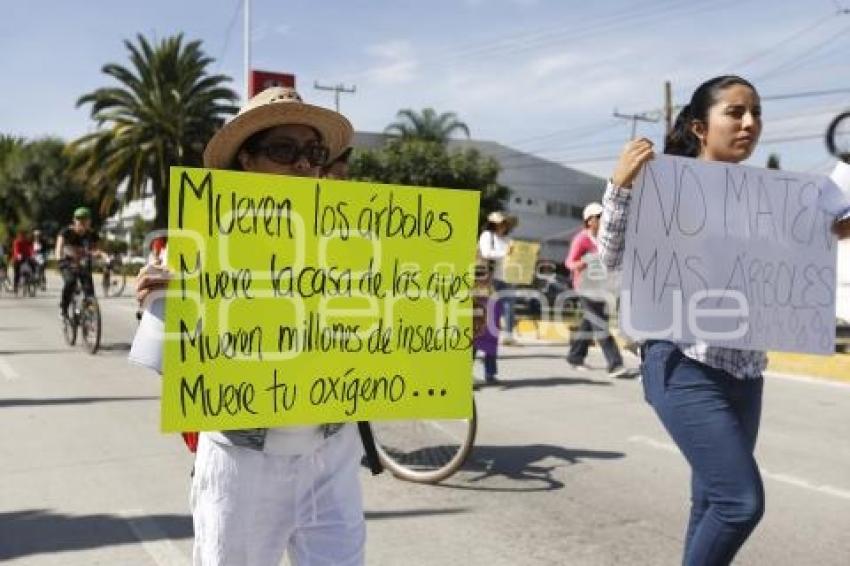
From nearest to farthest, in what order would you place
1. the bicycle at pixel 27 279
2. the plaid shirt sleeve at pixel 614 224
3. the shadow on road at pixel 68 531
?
the plaid shirt sleeve at pixel 614 224
the shadow on road at pixel 68 531
the bicycle at pixel 27 279

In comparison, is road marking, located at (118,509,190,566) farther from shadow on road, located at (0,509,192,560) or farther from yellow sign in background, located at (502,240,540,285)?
yellow sign in background, located at (502,240,540,285)

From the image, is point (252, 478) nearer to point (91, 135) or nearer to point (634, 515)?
point (634, 515)

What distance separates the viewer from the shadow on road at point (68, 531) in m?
4.25

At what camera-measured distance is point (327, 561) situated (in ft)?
7.52

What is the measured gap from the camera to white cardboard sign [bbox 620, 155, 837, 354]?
3.06 metres

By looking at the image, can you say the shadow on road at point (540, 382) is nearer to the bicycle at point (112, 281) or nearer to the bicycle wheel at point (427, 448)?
the bicycle wheel at point (427, 448)

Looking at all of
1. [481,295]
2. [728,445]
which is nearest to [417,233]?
[481,295]

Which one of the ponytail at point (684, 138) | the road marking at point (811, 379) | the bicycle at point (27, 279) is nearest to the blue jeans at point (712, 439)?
the ponytail at point (684, 138)

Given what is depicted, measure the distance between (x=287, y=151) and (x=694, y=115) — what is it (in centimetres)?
156

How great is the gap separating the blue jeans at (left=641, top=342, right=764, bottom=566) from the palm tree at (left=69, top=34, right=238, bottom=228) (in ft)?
115

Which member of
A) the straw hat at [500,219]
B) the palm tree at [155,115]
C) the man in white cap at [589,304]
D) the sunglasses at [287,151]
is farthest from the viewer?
the palm tree at [155,115]

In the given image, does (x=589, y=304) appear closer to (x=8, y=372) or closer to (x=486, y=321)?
(x=8, y=372)

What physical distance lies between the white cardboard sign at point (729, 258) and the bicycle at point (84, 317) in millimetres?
9384

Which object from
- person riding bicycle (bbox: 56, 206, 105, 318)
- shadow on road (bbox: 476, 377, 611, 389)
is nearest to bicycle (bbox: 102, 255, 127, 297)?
person riding bicycle (bbox: 56, 206, 105, 318)
